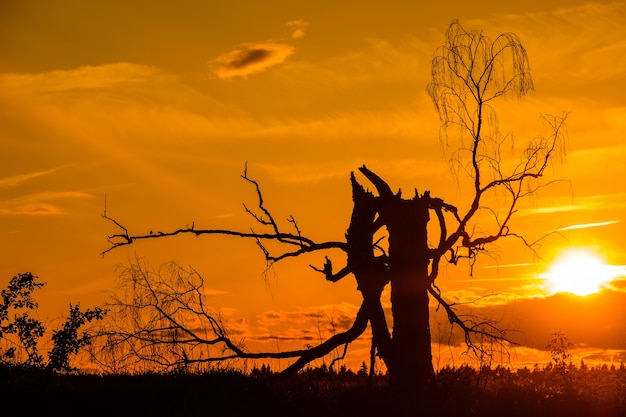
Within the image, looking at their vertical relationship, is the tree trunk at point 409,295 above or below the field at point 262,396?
above

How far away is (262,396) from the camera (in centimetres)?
1684

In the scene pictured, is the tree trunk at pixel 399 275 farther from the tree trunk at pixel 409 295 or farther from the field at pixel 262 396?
the field at pixel 262 396

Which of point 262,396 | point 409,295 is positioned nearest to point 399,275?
point 409,295

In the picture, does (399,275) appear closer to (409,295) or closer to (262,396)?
(409,295)


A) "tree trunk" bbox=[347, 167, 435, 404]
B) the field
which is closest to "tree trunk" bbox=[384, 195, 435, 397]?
"tree trunk" bbox=[347, 167, 435, 404]

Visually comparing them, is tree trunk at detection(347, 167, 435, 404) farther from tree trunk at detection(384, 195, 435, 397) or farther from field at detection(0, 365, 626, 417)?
field at detection(0, 365, 626, 417)

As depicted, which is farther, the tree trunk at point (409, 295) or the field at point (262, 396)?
the tree trunk at point (409, 295)

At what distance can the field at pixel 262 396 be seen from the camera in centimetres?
Result: 1616

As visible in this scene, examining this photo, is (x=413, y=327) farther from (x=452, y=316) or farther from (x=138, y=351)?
(x=138, y=351)

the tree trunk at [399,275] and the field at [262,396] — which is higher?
the tree trunk at [399,275]

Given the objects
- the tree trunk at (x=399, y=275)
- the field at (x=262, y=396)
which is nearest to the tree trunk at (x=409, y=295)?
the tree trunk at (x=399, y=275)

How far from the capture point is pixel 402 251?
58.4 feet

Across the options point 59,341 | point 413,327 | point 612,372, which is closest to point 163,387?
point 59,341

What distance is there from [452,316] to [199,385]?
5.78 meters
